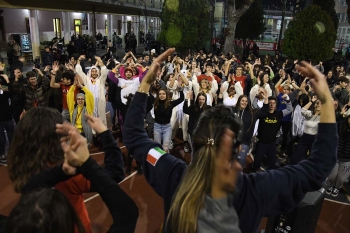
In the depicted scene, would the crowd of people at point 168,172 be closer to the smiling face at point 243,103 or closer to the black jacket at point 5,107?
the smiling face at point 243,103

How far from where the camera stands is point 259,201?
1.47m

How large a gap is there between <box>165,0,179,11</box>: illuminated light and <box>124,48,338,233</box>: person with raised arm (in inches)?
686

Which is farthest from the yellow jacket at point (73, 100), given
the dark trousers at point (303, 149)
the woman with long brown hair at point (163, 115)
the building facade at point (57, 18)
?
the building facade at point (57, 18)

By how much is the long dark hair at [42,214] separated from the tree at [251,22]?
24241 millimetres

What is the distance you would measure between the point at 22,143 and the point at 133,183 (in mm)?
3554

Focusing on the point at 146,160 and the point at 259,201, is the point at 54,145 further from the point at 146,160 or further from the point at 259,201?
the point at 259,201

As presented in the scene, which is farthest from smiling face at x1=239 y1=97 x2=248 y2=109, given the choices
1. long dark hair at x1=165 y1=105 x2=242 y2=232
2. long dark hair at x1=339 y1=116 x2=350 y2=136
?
long dark hair at x1=165 y1=105 x2=242 y2=232

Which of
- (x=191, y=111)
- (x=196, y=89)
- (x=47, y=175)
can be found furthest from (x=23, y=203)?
(x=196, y=89)

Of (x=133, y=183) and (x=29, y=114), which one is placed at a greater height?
(x=29, y=114)

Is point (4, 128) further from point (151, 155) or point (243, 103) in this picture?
point (151, 155)

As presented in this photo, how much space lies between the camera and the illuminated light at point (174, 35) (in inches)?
702

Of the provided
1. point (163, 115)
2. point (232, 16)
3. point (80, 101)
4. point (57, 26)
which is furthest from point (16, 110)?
point (57, 26)

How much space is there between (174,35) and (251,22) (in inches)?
339

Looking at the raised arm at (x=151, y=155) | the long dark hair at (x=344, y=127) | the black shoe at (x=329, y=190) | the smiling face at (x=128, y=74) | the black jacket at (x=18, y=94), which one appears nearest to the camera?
the raised arm at (x=151, y=155)
